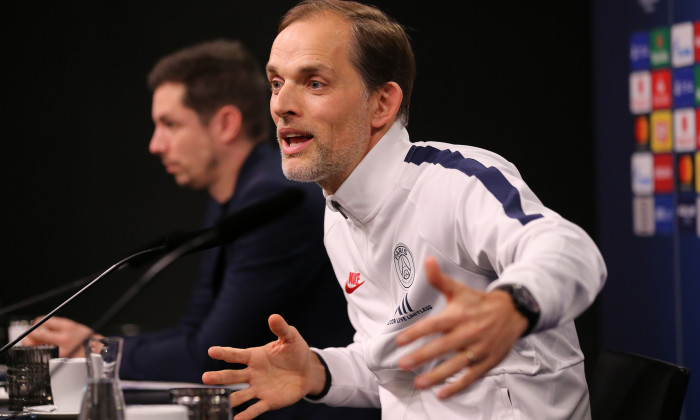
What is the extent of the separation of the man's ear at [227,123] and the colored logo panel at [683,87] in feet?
5.27

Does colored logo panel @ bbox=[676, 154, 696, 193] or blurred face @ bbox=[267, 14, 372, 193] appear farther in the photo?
colored logo panel @ bbox=[676, 154, 696, 193]

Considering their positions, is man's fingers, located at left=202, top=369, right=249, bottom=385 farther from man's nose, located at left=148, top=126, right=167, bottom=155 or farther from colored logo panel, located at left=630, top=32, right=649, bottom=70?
colored logo panel, located at left=630, top=32, right=649, bottom=70

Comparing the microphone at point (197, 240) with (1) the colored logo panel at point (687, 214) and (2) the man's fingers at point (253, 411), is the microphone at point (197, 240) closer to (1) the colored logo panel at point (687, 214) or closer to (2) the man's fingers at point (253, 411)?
(2) the man's fingers at point (253, 411)

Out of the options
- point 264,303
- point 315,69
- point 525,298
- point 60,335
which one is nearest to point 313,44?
point 315,69

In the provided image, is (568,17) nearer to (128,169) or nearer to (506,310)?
(128,169)

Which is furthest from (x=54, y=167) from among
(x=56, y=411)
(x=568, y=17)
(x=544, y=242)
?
(x=544, y=242)

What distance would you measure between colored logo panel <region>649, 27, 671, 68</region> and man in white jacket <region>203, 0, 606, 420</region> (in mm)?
1904

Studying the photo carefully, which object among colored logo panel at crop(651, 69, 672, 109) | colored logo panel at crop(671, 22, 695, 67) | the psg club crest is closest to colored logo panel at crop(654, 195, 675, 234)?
colored logo panel at crop(651, 69, 672, 109)

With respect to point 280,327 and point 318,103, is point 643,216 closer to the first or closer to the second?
point 318,103

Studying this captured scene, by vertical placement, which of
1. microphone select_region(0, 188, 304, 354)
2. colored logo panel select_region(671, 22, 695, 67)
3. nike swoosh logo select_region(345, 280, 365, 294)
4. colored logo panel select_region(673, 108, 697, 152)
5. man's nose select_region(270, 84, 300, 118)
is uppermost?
colored logo panel select_region(671, 22, 695, 67)

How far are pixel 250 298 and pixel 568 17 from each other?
2361 mm

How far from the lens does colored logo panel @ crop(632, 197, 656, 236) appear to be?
334 centimetres

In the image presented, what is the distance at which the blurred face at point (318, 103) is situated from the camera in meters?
1.52

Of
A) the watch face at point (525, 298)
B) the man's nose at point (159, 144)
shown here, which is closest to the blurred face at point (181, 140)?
the man's nose at point (159, 144)
